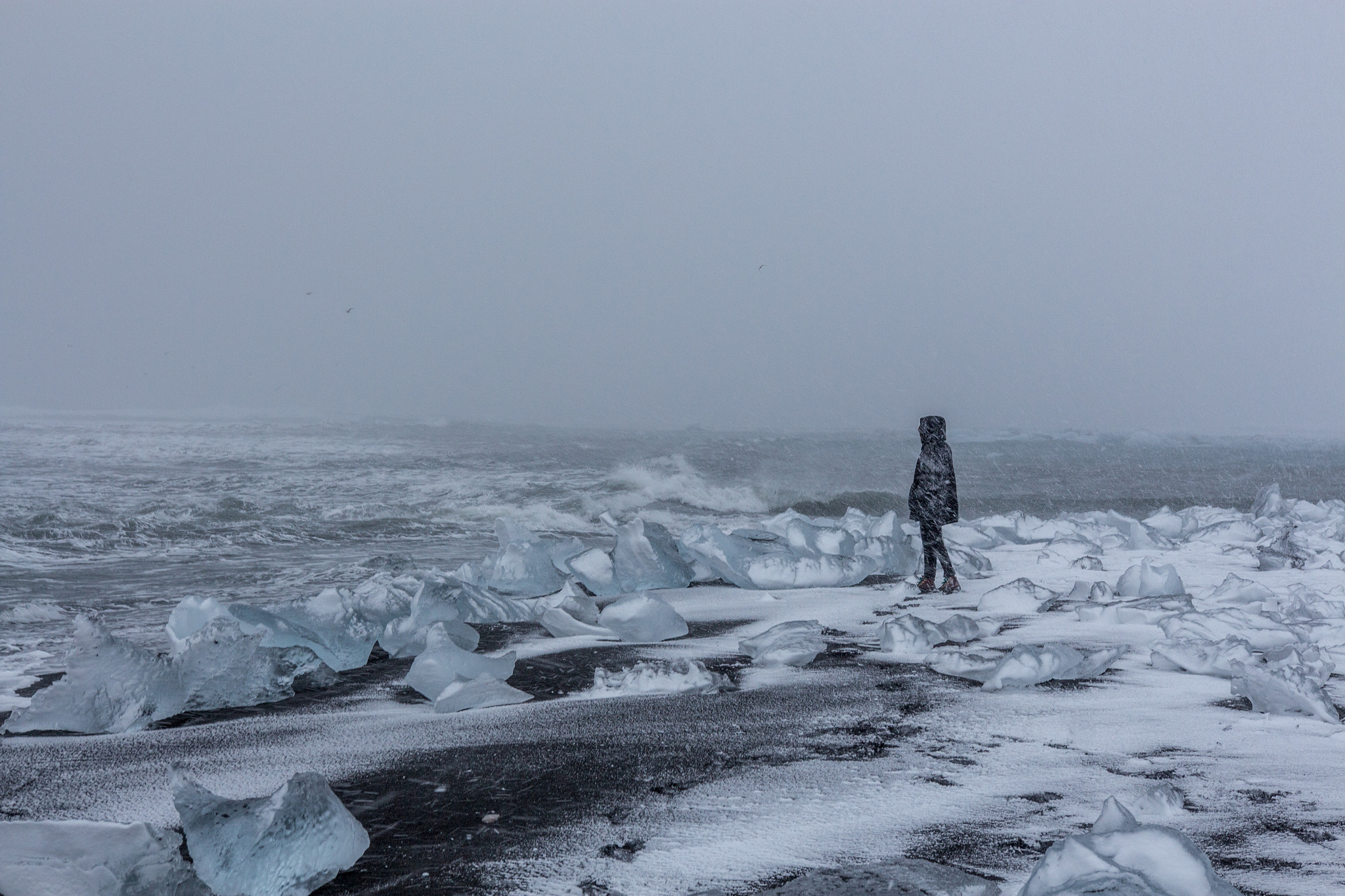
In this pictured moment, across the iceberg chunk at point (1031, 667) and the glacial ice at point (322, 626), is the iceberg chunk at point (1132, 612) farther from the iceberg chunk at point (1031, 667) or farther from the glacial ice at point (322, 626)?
the glacial ice at point (322, 626)

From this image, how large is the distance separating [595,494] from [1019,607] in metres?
8.17

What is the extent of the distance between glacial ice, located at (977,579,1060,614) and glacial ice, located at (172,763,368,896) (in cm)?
357

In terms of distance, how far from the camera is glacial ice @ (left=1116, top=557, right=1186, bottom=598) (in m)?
4.39

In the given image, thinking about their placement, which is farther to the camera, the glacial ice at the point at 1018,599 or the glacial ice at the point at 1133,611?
the glacial ice at the point at 1018,599

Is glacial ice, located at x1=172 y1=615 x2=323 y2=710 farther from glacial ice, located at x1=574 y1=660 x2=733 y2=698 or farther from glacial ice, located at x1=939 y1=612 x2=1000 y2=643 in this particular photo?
glacial ice, located at x1=939 y1=612 x2=1000 y2=643

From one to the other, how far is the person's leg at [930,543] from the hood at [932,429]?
57cm

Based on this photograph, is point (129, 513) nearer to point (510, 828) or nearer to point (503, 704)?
point (503, 704)

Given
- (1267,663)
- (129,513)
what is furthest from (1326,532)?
(129,513)

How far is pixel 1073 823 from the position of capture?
1680mm

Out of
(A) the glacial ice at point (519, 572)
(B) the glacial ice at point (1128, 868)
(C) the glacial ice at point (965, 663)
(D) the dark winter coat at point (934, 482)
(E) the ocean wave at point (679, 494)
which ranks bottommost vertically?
(E) the ocean wave at point (679, 494)

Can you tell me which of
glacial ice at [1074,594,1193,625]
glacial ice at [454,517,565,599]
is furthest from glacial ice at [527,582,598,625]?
glacial ice at [1074,594,1193,625]

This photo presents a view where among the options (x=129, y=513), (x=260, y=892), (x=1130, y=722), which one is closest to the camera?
(x=260, y=892)

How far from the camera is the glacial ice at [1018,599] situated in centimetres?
436

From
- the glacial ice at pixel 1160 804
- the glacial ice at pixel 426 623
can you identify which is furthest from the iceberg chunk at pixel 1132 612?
the glacial ice at pixel 426 623
